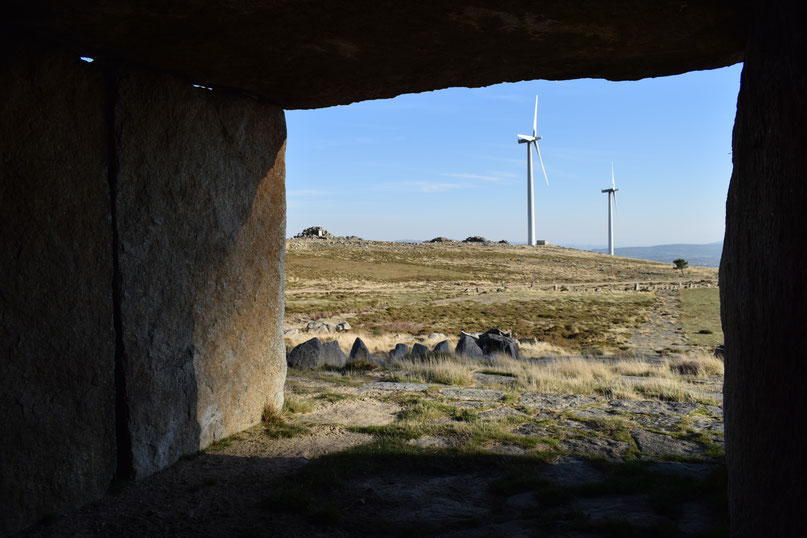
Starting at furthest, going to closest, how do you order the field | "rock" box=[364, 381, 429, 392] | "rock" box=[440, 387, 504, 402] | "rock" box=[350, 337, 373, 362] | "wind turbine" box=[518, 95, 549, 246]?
"wind turbine" box=[518, 95, 549, 246]
the field
"rock" box=[350, 337, 373, 362]
"rock" box=[364, 381, 429, 392]
"rock" box=[440, 387, 504, 402]

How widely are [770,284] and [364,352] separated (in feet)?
29.0

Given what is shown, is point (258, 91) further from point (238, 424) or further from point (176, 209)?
point (238, 424)

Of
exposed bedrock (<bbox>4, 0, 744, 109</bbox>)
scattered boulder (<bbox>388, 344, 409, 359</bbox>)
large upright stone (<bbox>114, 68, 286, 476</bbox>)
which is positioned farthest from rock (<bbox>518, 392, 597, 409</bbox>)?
scattered boulder (<bbox>388, 344, 409, 359</bbox>)

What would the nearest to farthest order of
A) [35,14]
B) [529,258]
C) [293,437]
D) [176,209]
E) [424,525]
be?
[35,14] → [424,525] → [176,209] → [293,437] → [529,258]

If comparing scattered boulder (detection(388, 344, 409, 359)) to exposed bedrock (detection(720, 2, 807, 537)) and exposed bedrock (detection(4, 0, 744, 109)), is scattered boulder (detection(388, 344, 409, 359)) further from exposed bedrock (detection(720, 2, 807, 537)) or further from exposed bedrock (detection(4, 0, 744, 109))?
exposed bedrock (detection(720, 2, 807, 537))

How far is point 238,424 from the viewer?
6.11 meters

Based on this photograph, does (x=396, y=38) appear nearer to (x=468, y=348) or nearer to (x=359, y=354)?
(x=359, y=354)

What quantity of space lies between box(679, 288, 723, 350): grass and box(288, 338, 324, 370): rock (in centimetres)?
1110

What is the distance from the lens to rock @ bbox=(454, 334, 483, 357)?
41.3 feet

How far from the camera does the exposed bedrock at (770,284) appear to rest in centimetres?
247

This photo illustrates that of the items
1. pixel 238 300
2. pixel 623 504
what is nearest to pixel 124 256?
pixel 238 300

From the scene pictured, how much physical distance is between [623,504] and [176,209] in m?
4.09

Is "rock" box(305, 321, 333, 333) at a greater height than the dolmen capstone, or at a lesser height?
lesser

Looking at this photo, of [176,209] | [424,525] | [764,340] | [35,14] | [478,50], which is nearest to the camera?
[764,340]
